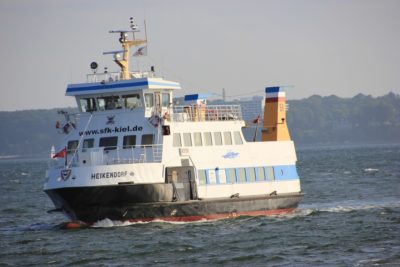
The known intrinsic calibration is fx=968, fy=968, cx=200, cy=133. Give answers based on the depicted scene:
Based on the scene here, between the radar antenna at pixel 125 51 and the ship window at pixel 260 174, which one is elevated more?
the radar antenna at pixel 125 51

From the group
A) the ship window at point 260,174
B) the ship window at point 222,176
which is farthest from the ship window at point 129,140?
the ship window at point 260,174

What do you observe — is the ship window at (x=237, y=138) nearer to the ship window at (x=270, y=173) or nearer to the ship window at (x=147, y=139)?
the ship window at (x=270, y=173)

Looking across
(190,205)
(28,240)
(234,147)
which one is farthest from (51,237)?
(234,147)

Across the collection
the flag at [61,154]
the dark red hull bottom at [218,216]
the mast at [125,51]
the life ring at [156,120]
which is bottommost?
the dark red hull bottom at [218,216]

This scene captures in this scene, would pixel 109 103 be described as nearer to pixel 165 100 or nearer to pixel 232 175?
pixel 165 100

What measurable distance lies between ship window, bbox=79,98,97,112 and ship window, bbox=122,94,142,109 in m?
1.23

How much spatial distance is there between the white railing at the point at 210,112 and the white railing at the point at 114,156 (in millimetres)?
2830

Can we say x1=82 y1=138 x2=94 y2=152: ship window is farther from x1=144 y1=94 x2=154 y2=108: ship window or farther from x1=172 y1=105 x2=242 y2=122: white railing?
x1=172 y1=105 x2=242 y2=122: white railing

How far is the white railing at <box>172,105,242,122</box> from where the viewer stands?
36688 millimetres

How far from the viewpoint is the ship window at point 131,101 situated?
34906mm

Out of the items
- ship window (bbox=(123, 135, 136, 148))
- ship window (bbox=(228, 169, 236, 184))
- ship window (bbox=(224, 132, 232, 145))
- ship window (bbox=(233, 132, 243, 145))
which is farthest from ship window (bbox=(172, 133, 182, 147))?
ship window (bbox=(233, 132, 243, 145))

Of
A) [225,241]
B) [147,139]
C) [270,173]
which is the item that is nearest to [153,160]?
[147,139]

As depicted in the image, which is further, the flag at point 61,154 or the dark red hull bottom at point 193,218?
the flag at point 61,154

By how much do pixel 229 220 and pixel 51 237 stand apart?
255 inches
